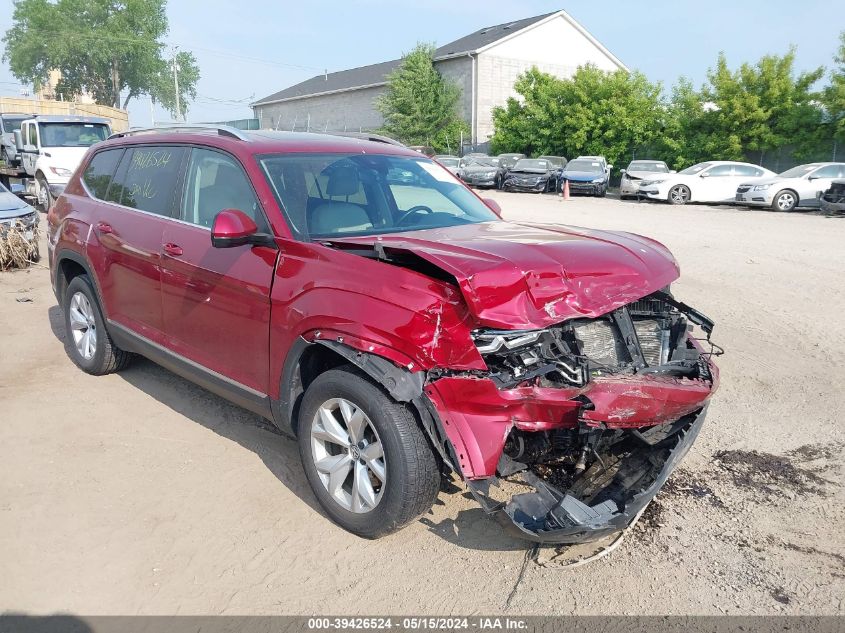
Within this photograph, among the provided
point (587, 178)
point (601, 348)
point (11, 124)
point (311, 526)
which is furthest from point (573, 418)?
point (11, 124)

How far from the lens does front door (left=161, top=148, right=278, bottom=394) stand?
12.1 ft

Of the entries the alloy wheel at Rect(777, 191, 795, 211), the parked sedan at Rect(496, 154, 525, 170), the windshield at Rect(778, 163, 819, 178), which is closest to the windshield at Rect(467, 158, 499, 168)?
the parked sedan at Rect(496, 154, 525, 170)

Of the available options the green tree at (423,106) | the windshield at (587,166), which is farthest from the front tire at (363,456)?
the green tree at (423,106)

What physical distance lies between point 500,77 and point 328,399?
41.9m

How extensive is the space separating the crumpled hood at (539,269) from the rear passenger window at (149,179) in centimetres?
163

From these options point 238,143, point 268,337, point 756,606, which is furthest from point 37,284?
point 756,606

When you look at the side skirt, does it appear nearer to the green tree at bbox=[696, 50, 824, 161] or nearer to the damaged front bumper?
the damaged front bumper

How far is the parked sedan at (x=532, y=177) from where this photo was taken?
26.7 metres

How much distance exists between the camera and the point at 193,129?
183 inches

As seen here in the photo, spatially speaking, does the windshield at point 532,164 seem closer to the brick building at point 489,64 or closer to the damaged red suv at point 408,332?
the brick building at point 489,64

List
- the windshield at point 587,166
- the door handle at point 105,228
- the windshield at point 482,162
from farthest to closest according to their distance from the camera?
the windshield at point 482,162
the windshield at point 587,166
the door handle at point 105,228

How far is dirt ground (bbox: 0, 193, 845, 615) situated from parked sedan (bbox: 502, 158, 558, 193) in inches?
858

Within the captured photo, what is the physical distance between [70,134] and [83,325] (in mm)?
13940

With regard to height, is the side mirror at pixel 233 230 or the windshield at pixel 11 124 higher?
the windshield at pixel 11 124
